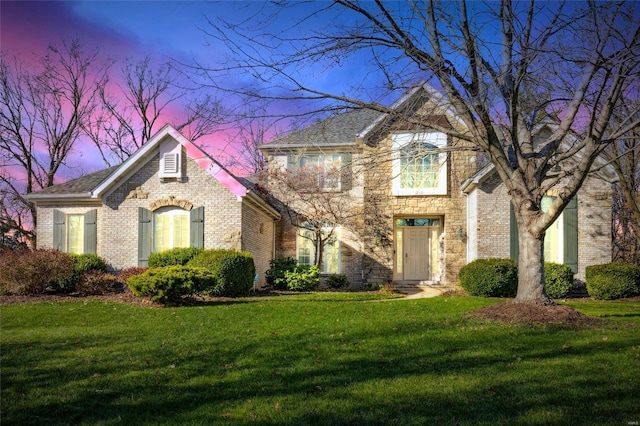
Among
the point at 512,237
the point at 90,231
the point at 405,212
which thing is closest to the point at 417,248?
the point at 405,212

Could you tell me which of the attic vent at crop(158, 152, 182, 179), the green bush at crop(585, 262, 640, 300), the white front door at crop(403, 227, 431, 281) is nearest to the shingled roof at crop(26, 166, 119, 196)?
the attic vent at crop(158, 152, 182, 179)

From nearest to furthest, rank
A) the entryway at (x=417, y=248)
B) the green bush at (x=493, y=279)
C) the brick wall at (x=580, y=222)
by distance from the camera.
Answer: the green bush at (x=493, y=279), the brick wall at (x=580, y=222), the entryway at (x=417, y=248)

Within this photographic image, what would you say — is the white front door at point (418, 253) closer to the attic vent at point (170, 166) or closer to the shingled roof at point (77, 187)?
the attic vent at point (170, 166)

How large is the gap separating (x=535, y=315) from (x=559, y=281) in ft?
25.7

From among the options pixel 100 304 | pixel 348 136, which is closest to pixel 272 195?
pixel 348 136

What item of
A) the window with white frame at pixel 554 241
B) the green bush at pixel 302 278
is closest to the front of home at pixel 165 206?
the green bush at pixel 302 278

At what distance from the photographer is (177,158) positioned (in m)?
17.0

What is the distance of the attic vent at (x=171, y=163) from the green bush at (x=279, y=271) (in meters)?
4.81

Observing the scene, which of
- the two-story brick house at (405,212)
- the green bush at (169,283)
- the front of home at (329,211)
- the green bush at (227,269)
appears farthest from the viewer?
the two-story brick house at (405,212)

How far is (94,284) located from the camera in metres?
15.1

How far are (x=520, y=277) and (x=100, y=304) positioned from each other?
9.54 metres

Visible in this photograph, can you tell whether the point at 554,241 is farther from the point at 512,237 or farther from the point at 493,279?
the point at 493,279

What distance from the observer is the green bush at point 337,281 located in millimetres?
19094

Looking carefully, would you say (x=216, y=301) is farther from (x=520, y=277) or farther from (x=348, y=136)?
(x=348, y=136)
